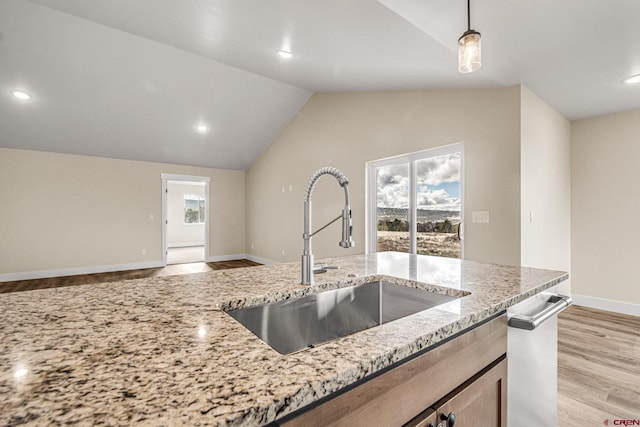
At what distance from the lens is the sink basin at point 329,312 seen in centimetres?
103

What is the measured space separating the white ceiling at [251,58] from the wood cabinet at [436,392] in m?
1.99

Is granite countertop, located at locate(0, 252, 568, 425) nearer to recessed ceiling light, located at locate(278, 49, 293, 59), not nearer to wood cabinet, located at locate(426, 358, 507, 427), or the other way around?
wood cabinet, located at locate(426, 358, 507, 427)

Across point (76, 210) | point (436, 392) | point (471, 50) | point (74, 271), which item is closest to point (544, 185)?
point (471, 50)

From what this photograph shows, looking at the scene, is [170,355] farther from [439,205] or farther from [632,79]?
[632,79]

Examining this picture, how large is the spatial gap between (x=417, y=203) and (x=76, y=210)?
6.31 meters

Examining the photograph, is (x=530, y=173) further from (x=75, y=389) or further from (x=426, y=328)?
(x=75, y=389)

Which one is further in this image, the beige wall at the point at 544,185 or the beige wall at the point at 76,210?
the beige wall at the point at 76,210

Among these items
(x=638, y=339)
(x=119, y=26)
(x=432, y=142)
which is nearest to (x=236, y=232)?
(x=119, y=26)

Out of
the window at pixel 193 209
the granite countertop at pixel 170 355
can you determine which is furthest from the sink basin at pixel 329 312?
the window at pixel 193 209

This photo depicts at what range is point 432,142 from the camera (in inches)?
141

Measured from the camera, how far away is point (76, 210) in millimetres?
5836

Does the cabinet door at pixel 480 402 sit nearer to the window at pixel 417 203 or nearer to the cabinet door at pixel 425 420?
the cabinet door at pixel 425 420

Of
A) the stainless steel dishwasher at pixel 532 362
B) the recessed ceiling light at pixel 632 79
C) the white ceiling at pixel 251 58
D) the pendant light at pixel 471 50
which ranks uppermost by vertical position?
the white ceiling at pixel 251 58

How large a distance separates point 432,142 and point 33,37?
15.9 ft
